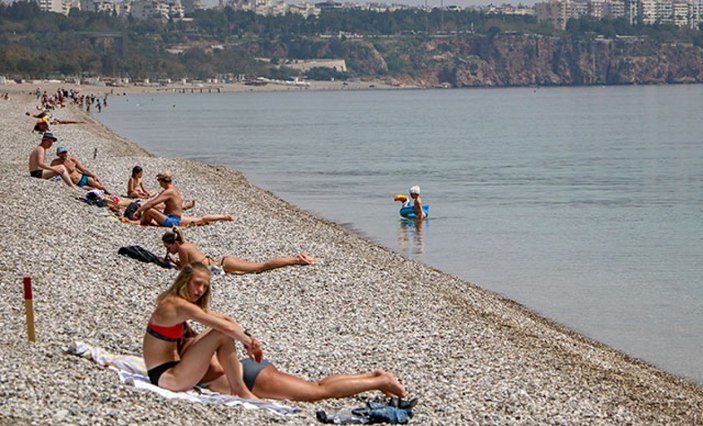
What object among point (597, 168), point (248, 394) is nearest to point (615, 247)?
point (248, 394)

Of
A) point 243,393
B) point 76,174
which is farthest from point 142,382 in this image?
point 76,174

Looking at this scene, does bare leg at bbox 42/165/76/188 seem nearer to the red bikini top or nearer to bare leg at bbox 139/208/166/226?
bare leg at bbox 139/208/166/226

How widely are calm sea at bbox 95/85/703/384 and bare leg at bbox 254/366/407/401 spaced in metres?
5.21

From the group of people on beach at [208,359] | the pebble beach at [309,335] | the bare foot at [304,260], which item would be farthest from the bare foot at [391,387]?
the bare foot at [304,260]

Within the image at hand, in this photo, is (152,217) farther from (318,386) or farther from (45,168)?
(318,386)

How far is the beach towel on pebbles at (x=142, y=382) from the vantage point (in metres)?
9.00

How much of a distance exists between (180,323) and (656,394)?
4798 mm

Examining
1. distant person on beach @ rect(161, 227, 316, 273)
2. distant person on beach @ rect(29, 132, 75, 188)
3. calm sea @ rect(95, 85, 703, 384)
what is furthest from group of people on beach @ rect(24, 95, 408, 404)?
distant person on beach @ rect(29, 132, 75, 188)

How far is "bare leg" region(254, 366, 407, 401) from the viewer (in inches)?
367

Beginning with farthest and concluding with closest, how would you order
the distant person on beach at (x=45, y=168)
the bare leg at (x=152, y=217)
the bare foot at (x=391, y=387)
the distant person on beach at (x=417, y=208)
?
1. the distant person on beach at (x=417, y=208)
2. the distant person on beach at (x=45, y=168)
3. the bare leg at (x=152, y=217)
4. the bare foot at (x=391, y=387)

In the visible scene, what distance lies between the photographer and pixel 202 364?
912cm

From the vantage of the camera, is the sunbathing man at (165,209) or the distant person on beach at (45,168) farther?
the distant person on beach at (45,168)

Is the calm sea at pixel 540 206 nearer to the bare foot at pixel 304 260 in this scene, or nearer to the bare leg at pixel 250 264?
the bare foot at pixel 304 260

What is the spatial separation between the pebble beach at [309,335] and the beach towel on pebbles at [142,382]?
10 cm
